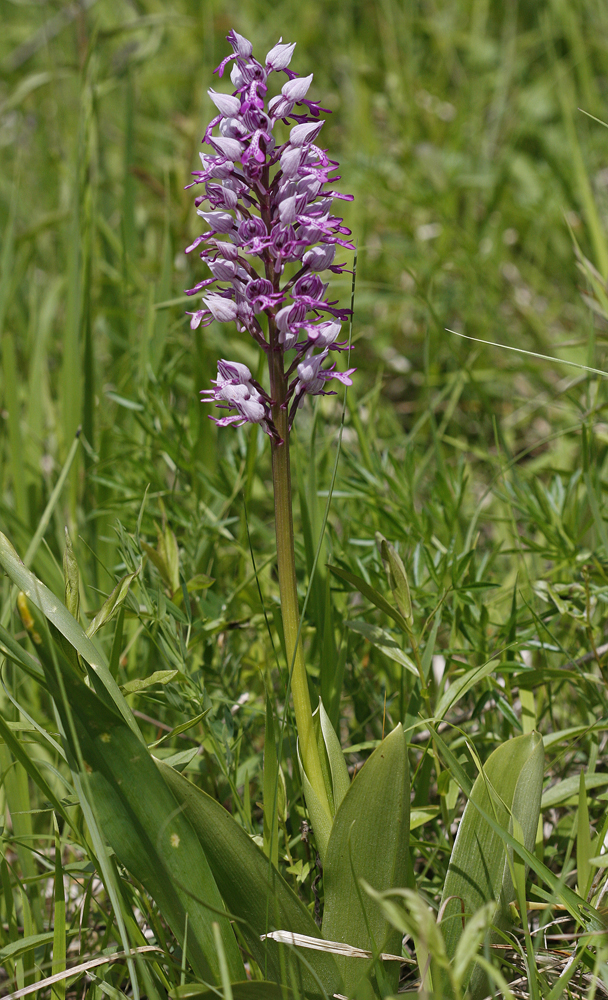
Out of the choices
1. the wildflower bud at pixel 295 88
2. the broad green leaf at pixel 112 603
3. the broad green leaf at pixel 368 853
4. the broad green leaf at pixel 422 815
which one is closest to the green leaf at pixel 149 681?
the broad green leaf at pixel 112 603

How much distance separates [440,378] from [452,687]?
7.25 ft

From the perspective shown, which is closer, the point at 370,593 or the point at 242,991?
the point at 242,991

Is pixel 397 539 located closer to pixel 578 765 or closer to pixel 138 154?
pixel 578 765

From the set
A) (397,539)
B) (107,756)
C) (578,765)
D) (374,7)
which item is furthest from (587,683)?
(374,7)

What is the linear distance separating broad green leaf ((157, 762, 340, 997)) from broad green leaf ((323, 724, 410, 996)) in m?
0.05

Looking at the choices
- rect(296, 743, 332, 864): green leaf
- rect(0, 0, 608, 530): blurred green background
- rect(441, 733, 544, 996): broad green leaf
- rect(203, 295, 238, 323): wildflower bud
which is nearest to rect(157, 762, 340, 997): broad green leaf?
rect(296, 743, 332, 864): green leaf

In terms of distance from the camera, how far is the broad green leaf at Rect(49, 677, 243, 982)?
4.17 ft

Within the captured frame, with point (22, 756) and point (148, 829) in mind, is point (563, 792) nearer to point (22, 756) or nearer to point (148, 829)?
point (148, 829)

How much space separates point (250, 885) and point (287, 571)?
56 centimetres

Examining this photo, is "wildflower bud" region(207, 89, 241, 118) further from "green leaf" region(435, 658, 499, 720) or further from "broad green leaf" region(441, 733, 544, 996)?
"broad green leaf" region(441, 733, 544, 996)

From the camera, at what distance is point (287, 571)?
1.46 m

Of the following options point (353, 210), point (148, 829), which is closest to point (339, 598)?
point (148, 829)

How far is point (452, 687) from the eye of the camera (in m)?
1.58

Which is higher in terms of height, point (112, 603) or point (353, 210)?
point (353, 210)
